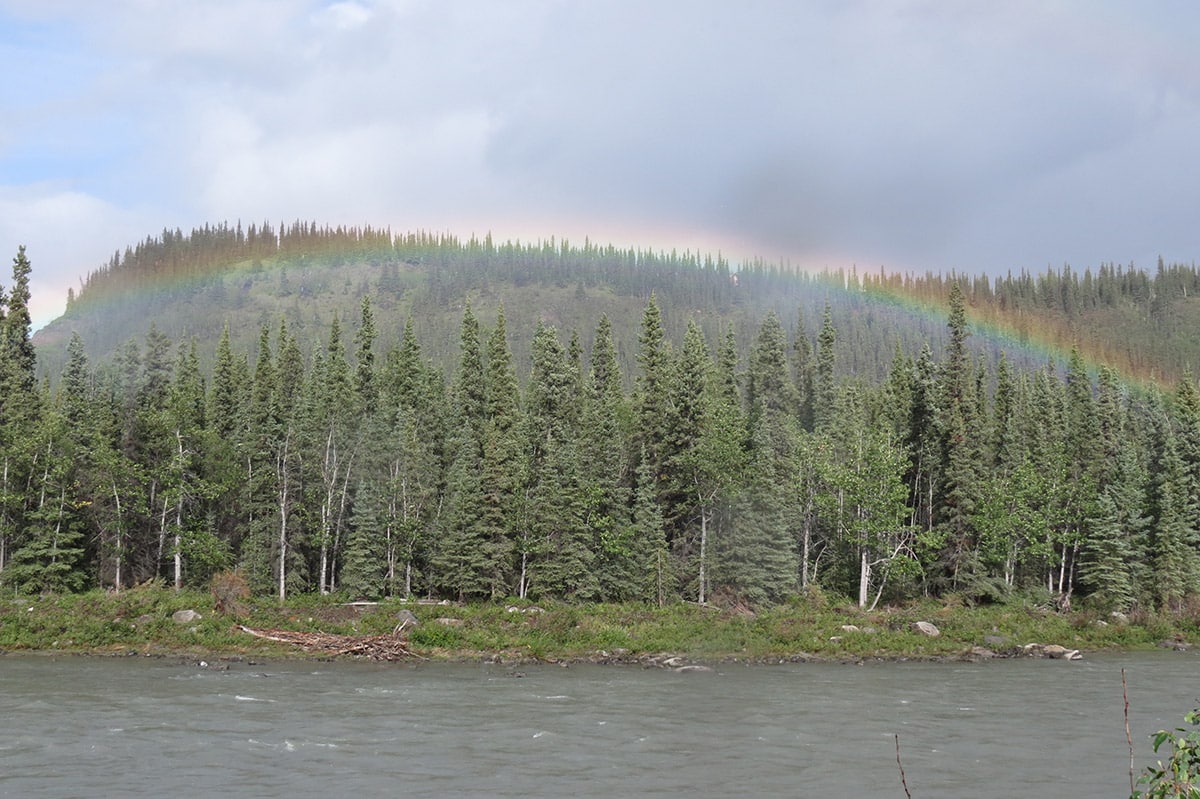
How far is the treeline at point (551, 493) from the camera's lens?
74000mm

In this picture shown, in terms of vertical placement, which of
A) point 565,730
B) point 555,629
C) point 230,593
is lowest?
point 555,629

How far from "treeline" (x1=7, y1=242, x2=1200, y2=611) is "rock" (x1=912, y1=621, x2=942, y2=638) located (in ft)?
31.9

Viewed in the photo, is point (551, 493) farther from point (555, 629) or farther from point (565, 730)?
point (565, 730)

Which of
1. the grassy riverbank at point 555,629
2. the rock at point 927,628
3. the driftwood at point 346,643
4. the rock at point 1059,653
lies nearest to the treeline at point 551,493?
the grassy riverbank at point 555,629

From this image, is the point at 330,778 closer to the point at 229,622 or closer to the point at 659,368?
the point at 229,622

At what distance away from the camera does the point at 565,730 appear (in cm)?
3472

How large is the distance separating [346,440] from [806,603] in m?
39.0

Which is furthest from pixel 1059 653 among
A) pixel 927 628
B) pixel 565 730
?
pixel 565 730

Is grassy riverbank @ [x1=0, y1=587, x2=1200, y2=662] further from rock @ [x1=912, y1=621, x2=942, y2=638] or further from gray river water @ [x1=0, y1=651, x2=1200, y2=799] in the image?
gray river water @ [x1=0, y1=651, x2=1200, y2=799]

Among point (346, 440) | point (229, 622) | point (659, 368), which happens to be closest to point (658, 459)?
point (659, 368)

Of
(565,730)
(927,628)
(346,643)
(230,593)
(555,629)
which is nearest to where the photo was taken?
(565,730)

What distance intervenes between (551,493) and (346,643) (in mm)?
20989

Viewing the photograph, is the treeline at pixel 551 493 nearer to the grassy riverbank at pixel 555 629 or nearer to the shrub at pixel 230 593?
the shrub at pixel 230 593

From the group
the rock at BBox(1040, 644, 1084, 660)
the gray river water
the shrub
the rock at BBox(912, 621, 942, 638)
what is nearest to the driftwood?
the shrub
